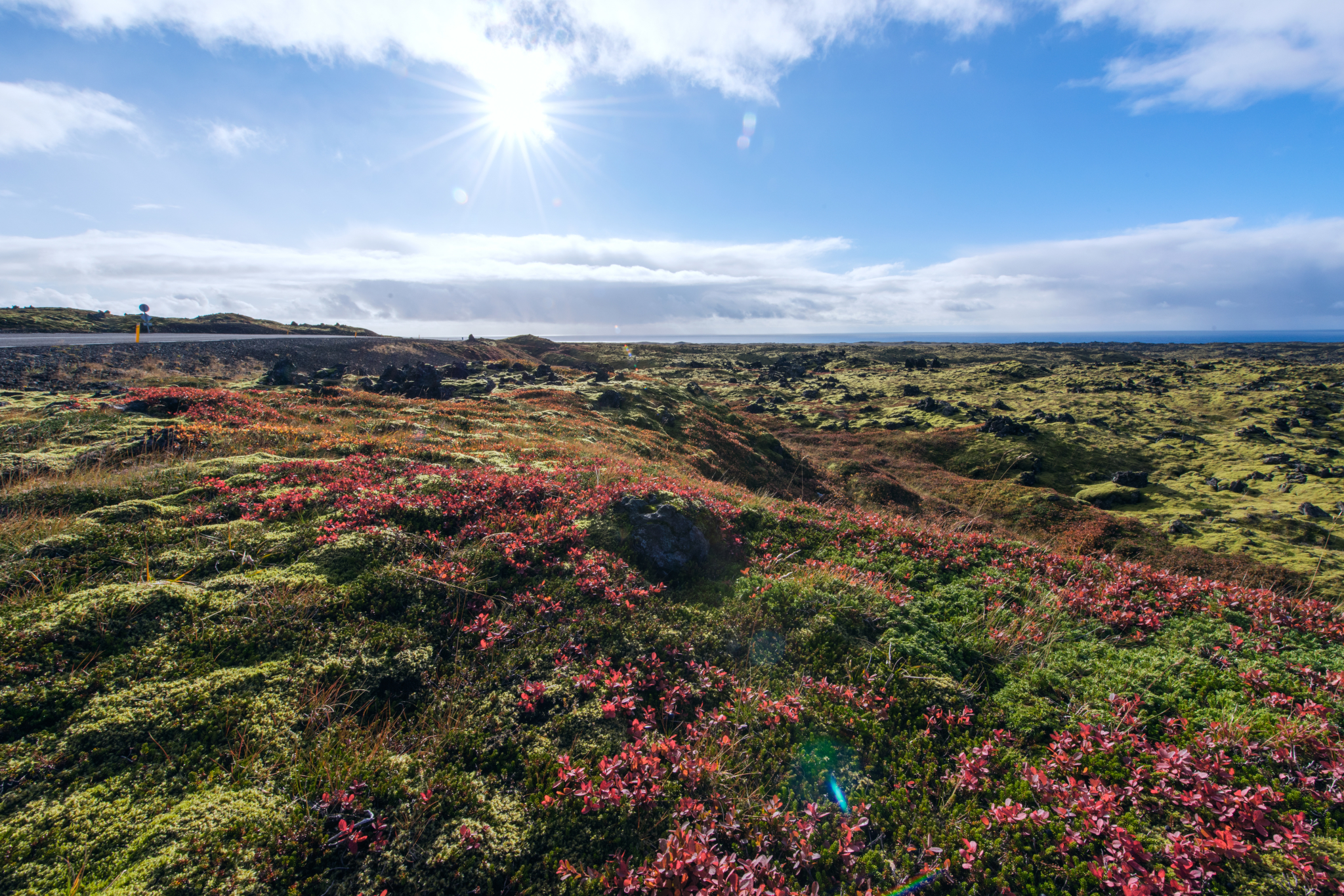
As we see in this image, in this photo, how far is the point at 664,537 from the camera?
10734 millimetres

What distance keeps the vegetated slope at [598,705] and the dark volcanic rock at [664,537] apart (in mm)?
87

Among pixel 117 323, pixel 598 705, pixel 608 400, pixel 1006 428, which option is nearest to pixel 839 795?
pixel 598 705

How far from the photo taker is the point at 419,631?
6.99m

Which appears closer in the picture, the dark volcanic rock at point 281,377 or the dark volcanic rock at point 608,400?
the dark volcanic rock at point 281,377

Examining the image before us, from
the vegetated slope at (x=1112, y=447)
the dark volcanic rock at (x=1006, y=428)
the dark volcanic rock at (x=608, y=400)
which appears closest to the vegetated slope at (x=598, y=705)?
the vegetated slope at (x=1112, y=447)

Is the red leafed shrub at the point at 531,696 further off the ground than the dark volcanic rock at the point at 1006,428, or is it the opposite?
the red leafed shrub at the point at 531,696

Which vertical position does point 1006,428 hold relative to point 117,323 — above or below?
below

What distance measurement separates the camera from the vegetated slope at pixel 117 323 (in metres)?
52.3

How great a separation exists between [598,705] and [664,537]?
470 cm

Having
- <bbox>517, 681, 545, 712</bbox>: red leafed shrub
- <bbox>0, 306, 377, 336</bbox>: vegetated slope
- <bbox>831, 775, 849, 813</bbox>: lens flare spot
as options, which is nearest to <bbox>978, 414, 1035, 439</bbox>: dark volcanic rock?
<bbox>831, 775, 849, 813</bbox>: lens flare spot

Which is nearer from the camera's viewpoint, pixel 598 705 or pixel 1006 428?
pixel 598 705

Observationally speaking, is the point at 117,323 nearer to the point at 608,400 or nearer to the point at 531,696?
the point at 608,400

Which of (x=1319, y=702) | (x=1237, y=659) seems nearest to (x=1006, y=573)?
(x=1237, y=659)

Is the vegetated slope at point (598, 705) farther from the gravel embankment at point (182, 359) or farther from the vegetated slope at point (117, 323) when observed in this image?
the vegetated slope at point (117, 323)
